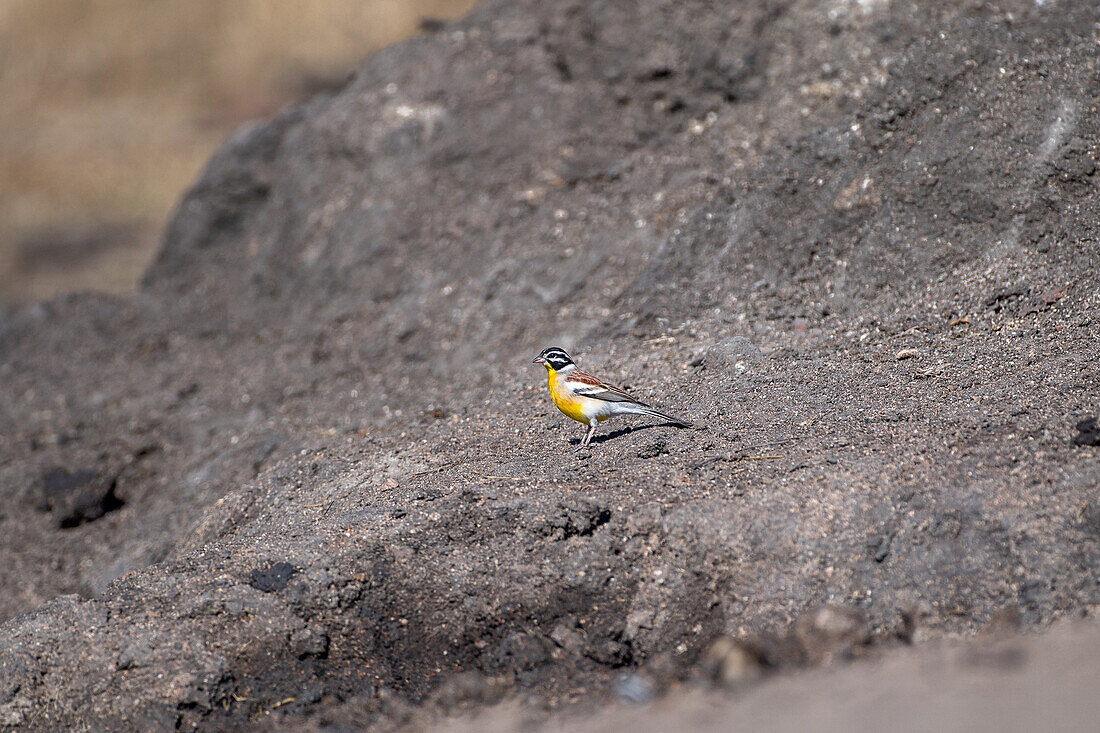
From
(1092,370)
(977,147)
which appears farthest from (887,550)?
(977,147)

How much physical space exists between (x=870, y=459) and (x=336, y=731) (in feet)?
11.8

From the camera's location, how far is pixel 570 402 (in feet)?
23.6

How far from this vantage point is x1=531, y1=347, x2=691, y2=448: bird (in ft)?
23.2

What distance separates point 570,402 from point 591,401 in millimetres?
179

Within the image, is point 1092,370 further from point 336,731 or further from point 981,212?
point 336,731

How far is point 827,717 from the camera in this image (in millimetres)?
3678

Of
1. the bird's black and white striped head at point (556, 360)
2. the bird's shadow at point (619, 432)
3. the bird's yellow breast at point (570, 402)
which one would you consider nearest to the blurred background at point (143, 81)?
the bird's black and white striped head at point (556, 360)

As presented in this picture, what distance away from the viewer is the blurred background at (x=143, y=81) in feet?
81.5

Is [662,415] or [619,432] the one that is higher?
[662,415]

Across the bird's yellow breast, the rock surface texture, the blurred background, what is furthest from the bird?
the blurred background

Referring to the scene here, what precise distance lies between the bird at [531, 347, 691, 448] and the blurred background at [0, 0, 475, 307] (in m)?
19.3

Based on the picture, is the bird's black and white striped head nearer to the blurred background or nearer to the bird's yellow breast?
the bird's yellow breast

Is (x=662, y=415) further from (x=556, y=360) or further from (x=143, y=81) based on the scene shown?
(x=143, y=81)

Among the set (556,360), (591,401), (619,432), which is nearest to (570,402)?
(591,401)
